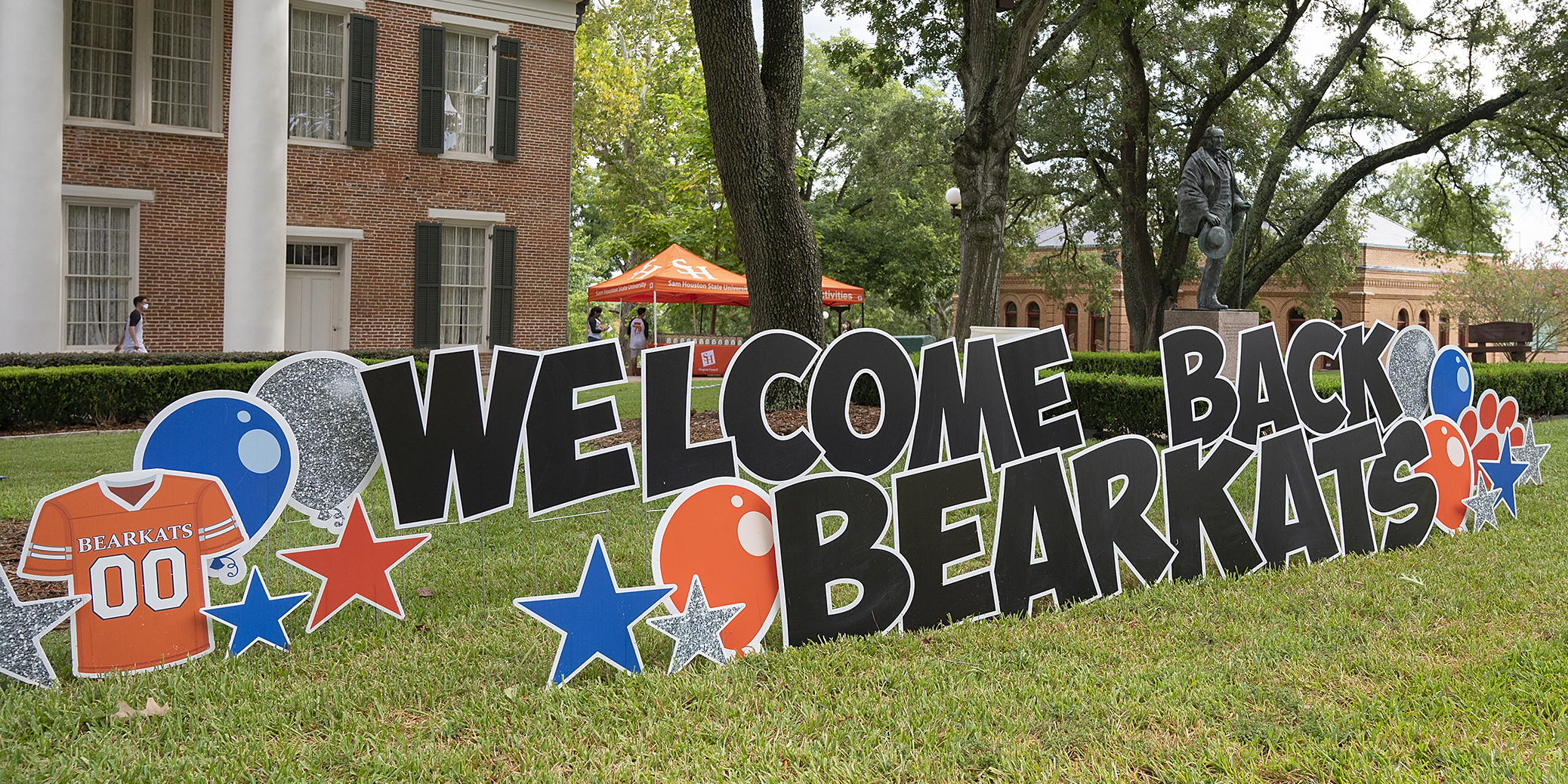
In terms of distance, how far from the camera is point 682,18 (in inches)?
1266

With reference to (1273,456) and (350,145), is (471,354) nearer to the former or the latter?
(1273,456)

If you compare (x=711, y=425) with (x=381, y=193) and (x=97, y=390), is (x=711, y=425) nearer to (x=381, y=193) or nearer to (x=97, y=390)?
(x=97, y=390)

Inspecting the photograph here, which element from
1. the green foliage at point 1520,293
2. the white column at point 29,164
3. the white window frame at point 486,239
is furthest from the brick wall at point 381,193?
the green foliage at point 1520,293

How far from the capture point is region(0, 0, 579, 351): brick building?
46.9 feet

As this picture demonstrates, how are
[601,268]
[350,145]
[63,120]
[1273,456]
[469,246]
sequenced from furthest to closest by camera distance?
[601,268], [469,246], [350,145], [63,120], [1273,456]

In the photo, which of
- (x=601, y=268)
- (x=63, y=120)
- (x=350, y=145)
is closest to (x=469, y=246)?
(x=350, y=145)

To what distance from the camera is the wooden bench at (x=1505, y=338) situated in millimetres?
22859

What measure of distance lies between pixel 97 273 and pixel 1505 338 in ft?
92.2

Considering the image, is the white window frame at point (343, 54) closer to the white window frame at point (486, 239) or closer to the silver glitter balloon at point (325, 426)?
the white window frame at point (486, 239)

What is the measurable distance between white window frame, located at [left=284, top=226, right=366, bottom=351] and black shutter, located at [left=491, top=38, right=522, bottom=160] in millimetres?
2936

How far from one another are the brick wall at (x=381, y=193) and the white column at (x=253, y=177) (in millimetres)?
1985

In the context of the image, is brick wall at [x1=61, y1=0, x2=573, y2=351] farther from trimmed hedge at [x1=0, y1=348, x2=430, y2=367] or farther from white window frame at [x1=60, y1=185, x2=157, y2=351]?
trimmed hedge at [x1=0, y1=348, x2=430, y2=367]

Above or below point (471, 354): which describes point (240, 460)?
below

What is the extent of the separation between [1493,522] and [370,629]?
22.5 feet
